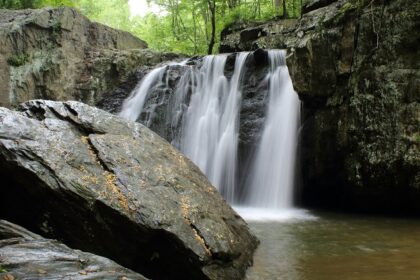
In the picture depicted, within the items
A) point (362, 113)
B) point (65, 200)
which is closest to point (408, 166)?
point (362, 113)

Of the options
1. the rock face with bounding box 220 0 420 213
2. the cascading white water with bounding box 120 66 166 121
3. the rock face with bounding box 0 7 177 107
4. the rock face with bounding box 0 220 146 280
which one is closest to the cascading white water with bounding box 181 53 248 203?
the cascading white water with bounding box 120 66 166 121

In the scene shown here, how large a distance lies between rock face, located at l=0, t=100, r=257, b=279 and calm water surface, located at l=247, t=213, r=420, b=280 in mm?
583

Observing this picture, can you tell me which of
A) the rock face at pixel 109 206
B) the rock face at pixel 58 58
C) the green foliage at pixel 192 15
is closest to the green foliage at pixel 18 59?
the rock face at pixel 58 58

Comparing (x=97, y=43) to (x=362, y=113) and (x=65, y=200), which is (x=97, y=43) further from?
(x=65, y=200)

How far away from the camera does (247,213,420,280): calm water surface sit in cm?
479

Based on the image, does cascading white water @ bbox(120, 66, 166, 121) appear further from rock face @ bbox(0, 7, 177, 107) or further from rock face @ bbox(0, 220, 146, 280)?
rock face @ bbox(0, 220, 146, 280)

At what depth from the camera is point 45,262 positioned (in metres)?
3.21

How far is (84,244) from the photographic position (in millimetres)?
4211

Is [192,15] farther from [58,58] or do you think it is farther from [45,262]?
[45,262]

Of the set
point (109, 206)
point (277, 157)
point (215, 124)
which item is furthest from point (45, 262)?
point (215, 124)

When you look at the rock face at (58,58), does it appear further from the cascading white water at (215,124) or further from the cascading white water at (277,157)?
the cascading white water at (277,157)

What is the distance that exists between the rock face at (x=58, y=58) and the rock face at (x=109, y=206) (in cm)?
865

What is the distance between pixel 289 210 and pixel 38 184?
6359 millimetres

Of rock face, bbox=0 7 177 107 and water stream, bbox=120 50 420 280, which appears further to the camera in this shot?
rock face, bbox=0 7 177 107
